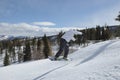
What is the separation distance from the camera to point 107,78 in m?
9.62

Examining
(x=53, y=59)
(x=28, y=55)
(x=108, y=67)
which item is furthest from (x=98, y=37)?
(x=108, y=67)

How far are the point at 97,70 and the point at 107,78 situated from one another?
160cm

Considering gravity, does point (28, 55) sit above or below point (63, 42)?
below

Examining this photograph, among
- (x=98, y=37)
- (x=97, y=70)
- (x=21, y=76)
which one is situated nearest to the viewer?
(x=97, y=70)

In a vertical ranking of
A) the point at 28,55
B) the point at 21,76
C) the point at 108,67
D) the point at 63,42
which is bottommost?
the point at 28,55

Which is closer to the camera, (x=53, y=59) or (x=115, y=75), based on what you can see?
(x=115, y=75)

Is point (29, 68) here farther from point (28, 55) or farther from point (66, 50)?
point (28, 55)

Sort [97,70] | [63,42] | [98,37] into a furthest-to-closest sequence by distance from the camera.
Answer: [98,37] < [63,42] < [97,70]

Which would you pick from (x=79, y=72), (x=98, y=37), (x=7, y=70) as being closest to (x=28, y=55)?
(x=98, y=37)

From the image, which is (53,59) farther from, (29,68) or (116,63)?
(116,63)

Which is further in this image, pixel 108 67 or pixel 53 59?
pixel 53 59

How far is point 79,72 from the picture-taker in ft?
37.7

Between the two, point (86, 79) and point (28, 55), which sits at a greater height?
point (86, 79)

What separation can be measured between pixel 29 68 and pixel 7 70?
1.78 m
